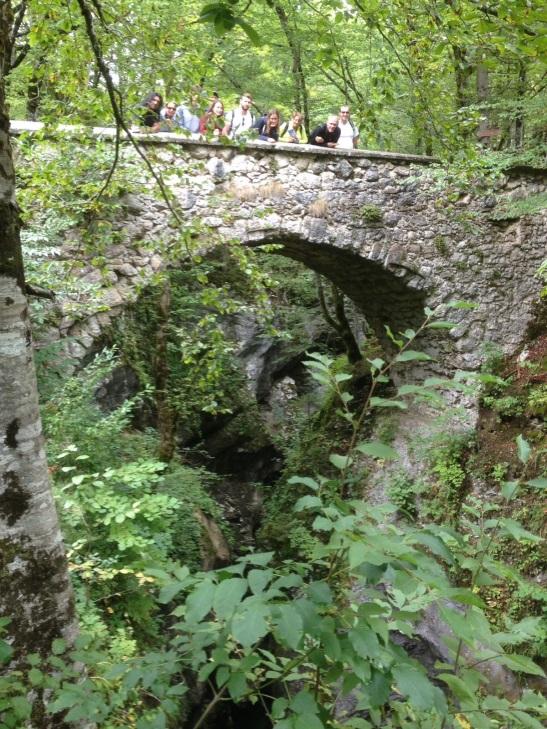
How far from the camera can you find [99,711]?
1.55 meters

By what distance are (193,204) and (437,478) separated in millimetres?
4099

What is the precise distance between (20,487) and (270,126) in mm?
6267

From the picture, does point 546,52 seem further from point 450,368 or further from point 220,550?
point 450,368

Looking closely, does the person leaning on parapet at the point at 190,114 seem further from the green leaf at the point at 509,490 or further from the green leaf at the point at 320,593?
the green leaf at the point at 320,593

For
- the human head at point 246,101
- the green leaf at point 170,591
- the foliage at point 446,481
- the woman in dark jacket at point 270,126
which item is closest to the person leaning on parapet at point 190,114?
the human head at point 246,101

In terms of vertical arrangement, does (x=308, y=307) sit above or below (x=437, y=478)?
above

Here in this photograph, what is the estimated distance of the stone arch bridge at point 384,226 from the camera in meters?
6.72

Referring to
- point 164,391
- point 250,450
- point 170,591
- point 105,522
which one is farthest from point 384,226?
point 170,591

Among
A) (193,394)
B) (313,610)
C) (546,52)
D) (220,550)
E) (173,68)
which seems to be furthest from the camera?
(193,394)

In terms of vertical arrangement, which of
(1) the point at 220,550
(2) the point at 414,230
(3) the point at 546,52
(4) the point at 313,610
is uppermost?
(3) the point at 546,52

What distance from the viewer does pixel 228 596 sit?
3.81 feet

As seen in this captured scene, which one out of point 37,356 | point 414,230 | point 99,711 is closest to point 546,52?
point 99,711

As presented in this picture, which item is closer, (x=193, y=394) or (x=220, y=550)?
(x=220, y=550)

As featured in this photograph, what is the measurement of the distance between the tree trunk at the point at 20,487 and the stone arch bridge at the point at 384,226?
4.51 meters
